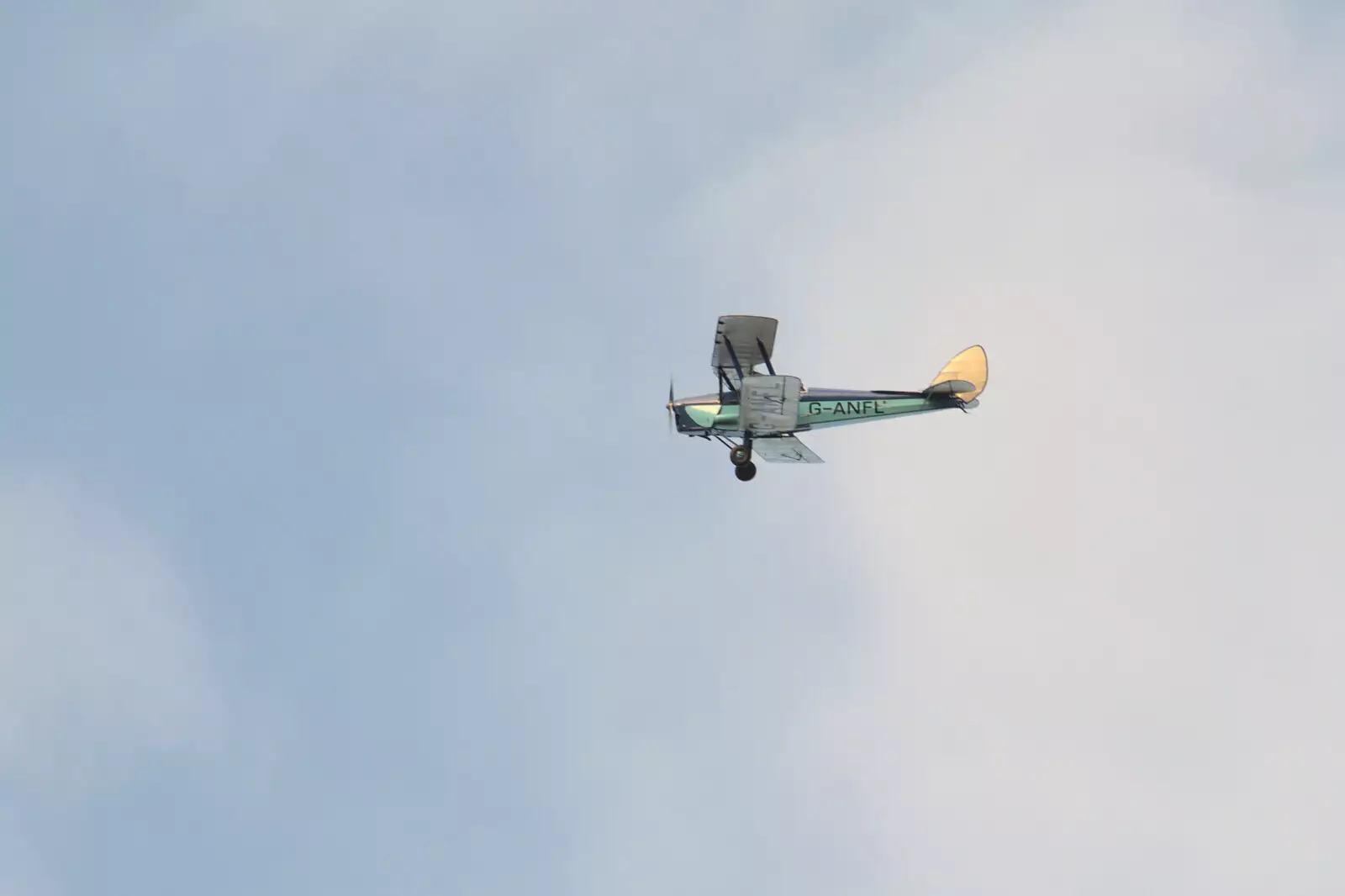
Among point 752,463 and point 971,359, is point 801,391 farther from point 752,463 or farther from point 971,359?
point 971,359

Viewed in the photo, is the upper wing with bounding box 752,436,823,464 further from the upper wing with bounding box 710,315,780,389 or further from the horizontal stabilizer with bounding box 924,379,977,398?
the horizontal stabilizer with bounding box 924,379,977,398

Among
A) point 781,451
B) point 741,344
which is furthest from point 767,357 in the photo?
point 781,451

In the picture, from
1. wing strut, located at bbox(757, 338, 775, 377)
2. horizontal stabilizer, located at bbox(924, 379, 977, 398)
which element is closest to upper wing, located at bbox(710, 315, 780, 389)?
wing strut, located at bbox(757, 338, 775, 377)

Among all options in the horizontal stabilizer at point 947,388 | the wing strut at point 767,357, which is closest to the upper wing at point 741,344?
the wing strut at point 767,357

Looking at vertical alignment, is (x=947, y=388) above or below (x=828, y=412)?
above

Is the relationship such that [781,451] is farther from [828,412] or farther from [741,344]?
[741,344]

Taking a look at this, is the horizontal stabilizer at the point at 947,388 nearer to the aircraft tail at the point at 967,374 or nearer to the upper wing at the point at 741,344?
the aircraft tail at the point at 967,374

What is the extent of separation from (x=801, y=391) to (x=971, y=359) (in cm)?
696

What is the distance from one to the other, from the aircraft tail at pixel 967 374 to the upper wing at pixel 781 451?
4.37m

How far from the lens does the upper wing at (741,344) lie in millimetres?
42094

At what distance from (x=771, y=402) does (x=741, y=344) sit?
7.15ft

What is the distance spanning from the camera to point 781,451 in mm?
46656

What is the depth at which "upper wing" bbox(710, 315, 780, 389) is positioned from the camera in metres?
42.1

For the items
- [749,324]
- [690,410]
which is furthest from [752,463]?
[749,324]
